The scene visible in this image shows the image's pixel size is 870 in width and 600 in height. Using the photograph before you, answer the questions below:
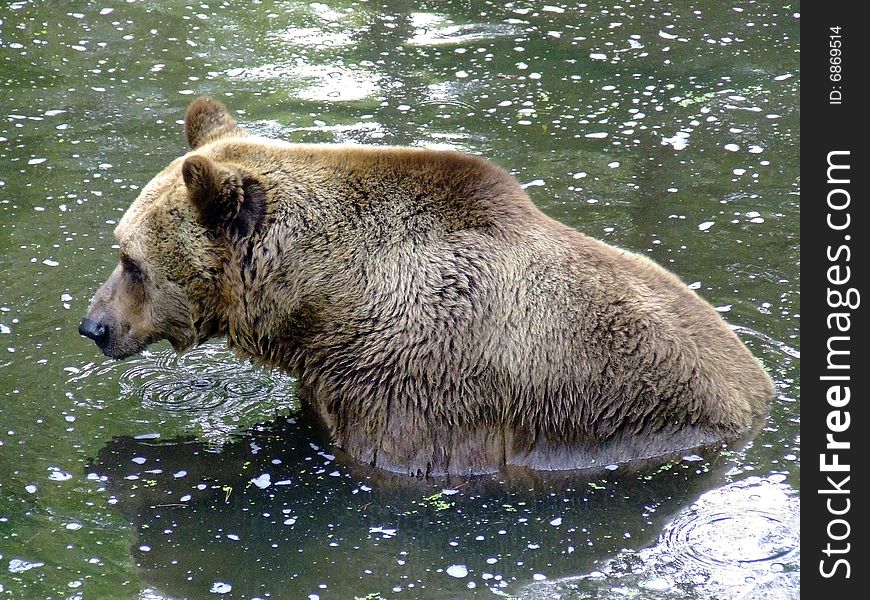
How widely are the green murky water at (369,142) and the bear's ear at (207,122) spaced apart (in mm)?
1645

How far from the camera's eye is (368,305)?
6.58 metres

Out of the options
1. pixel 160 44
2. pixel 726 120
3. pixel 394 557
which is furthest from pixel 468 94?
pixel 394 557

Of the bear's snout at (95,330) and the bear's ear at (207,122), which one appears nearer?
the bear's snout at (95,330)

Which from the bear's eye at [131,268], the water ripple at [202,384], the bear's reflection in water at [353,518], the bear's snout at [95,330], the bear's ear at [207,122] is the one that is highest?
the bear's ear at [207,122]

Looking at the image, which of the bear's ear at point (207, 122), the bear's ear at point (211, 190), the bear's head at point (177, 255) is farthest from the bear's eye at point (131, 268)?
the bear's ear at point (207, 122)

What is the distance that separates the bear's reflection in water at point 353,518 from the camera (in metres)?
6.02

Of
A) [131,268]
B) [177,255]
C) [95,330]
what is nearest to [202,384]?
[95,330]

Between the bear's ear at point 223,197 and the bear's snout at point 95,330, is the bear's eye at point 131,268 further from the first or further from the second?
the bear's ear at point 223,197

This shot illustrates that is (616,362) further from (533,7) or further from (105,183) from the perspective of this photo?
(533,7)

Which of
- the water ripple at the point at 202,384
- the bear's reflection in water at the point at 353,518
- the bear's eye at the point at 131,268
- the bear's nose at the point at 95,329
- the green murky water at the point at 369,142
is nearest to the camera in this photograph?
the bear's reflection in water at the point at 353,518

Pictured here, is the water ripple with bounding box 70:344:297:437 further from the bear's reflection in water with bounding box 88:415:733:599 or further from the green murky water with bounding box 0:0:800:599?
the bear's reflection in water with bounding box 88:415:733:599

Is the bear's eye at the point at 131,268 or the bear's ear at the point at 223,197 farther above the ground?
the bear's ear at the point at 223,197

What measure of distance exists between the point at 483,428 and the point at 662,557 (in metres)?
1.27

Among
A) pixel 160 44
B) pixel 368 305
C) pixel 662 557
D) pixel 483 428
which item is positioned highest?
pixel 160 44
